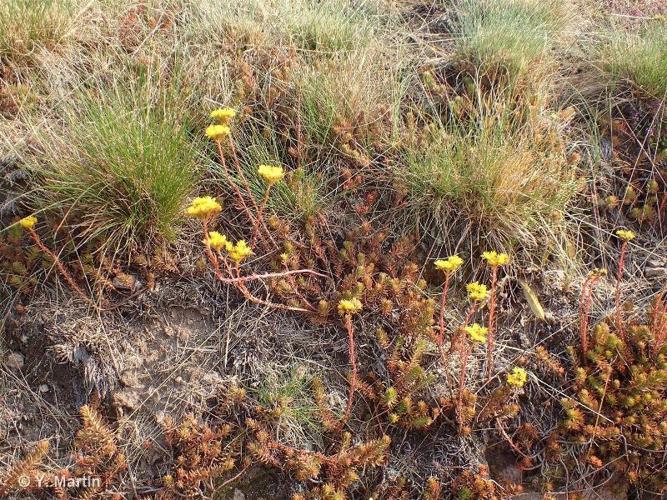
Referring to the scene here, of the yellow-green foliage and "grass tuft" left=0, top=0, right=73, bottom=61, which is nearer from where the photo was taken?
the yellow-green foliage

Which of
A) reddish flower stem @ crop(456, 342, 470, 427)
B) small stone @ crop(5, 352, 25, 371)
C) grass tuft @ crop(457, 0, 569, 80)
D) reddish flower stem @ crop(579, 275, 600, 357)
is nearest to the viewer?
reddish flower stem @ crop(456, 342, 470, 427)

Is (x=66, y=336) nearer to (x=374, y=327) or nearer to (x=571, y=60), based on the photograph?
(x=374, y=327)

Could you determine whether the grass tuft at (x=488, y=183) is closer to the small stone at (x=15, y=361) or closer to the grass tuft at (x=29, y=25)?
the small stone at (x=15, y=361)

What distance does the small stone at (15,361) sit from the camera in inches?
102

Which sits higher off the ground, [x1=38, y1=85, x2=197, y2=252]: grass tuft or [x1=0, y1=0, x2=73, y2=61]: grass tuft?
[x1=0, y1=0, x2=73, y2=61]: grass tuft

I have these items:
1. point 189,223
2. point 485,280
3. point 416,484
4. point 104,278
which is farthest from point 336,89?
point 416,484

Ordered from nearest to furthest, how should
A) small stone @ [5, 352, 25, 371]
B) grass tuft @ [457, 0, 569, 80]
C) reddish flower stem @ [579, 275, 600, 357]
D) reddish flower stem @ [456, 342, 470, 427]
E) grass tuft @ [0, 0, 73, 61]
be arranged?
reddish flower stem @ [456, 342, 470, 427], small stone @ [5, 352, 25, 371], reddish flower stem @ [579, 275, 600, 357], grass tuft @ [0, 0, 73, 61], grass tuft @ [457, 0, 569, 80]

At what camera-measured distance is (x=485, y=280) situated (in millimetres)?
3020

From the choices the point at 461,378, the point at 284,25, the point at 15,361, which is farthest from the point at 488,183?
the point at 15,361

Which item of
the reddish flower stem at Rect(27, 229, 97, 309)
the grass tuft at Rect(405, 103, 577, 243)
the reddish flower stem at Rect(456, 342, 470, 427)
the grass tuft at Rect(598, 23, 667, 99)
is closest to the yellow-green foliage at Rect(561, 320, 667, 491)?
the reddish flower stem at Rect(456, 342, 470, 427)

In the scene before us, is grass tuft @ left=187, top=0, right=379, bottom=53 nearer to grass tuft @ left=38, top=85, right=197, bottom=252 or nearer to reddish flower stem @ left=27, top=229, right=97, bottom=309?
grass tuft @ left=38, top=85, right=197, bottom=252

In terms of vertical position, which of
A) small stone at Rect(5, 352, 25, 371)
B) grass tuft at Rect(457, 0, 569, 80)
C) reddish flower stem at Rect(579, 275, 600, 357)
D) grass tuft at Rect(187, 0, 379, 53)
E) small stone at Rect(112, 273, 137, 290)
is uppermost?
grass tuft at Rect(187, 0, 379, 53)

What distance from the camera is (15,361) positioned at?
2.59 meters

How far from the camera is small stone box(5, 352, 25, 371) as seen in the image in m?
2.58
